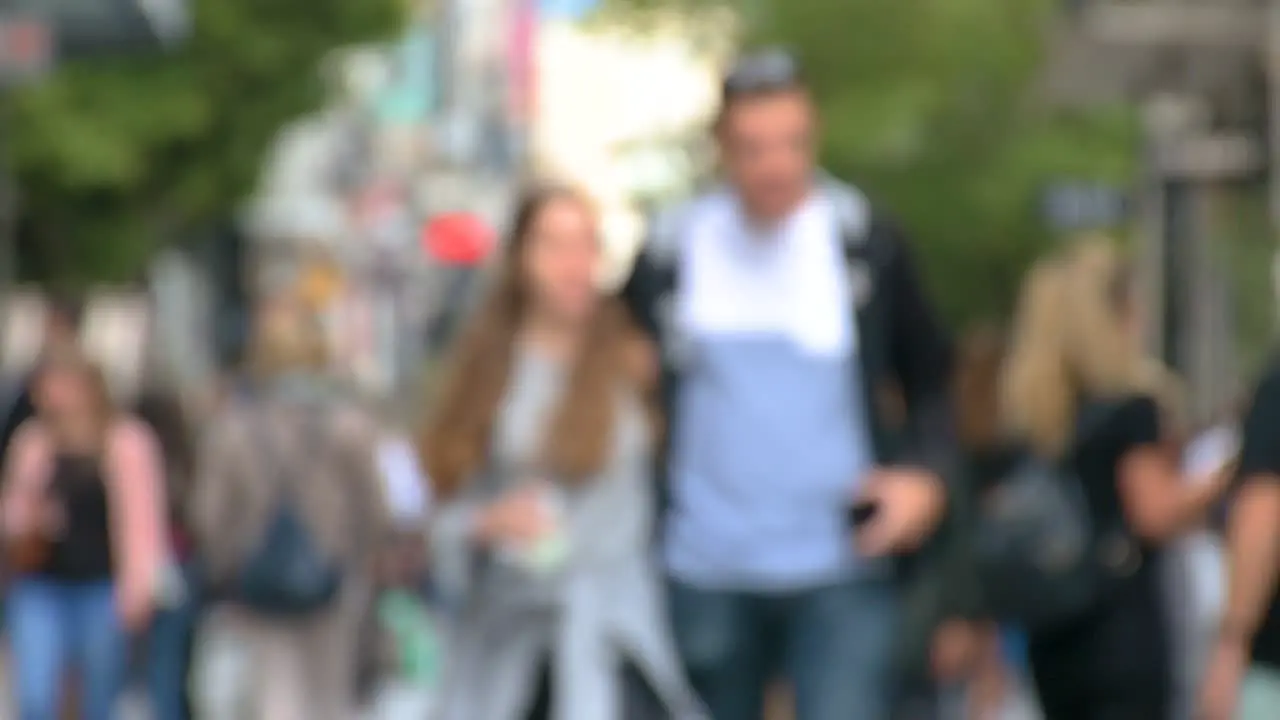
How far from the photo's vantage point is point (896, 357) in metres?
5.41

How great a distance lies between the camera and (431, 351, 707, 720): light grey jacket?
5.58m

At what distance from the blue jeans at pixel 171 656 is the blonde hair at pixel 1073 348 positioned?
12.8 ft

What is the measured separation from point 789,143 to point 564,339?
0.68 meters

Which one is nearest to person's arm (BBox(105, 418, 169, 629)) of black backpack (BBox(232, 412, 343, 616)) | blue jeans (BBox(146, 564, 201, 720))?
blue jeans (BBox(146, 564, 201, 720))

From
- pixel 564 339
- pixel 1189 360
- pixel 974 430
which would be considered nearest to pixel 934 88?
pixel 1189 360

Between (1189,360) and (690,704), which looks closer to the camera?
(690,704)

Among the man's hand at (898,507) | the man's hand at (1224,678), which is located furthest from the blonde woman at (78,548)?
the man's hand at (898,507)

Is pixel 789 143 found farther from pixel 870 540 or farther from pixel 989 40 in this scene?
pixel 989 40

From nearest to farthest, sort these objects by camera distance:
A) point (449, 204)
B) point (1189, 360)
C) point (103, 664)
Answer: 1. point (103, 664)
2. point (1189, 360)
3. point (449, 204)

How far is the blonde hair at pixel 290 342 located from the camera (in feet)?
31.1

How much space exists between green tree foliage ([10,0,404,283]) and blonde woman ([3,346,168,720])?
22366 mm

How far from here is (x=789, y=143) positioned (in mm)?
5266

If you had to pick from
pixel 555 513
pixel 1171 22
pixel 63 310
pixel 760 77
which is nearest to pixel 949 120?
pixel 1171 22

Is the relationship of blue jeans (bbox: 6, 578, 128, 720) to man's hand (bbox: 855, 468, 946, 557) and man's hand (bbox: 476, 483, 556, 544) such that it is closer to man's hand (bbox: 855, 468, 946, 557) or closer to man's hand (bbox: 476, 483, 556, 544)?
man's hand (bbox: 476, 483, 556, 544)
